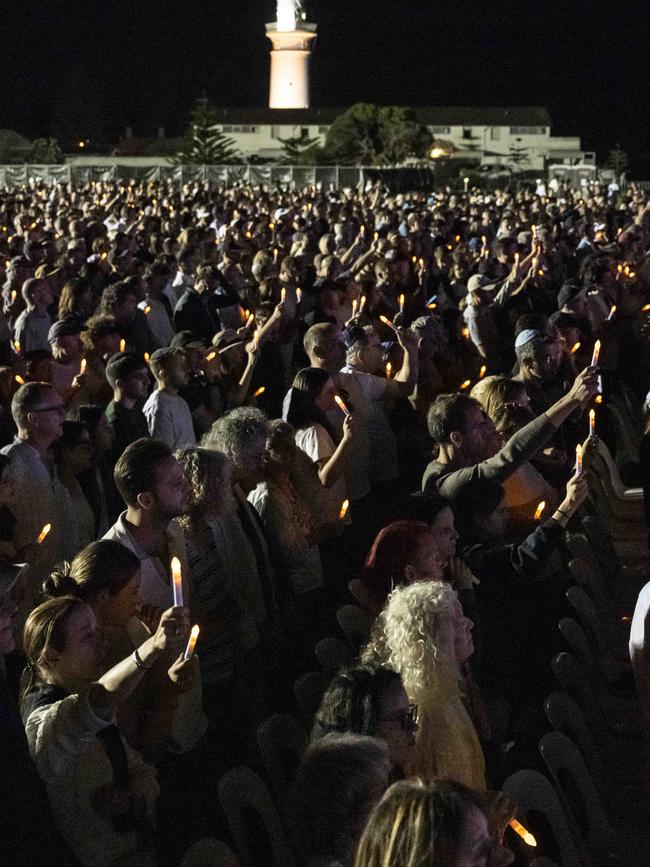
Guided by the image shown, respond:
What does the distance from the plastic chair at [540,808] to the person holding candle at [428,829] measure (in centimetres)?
142

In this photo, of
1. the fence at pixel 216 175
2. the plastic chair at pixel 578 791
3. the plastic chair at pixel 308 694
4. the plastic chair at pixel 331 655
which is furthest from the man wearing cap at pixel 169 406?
the fence at pixel 216 175

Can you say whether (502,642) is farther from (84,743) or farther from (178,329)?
(178,329)

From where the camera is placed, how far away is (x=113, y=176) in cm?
4706

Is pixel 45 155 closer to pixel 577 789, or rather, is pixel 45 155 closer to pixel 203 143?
pixel 203 143

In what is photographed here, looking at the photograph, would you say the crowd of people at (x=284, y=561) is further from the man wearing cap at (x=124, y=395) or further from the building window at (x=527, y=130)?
the building window at (x=527, y=130)

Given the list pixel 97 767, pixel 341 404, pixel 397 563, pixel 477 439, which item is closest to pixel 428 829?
pixel 97 767

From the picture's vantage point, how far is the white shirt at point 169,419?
7.73 meters

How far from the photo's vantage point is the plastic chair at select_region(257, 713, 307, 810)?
15.1 feet

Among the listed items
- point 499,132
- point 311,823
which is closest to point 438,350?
point 311,823

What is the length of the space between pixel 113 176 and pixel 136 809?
145ft

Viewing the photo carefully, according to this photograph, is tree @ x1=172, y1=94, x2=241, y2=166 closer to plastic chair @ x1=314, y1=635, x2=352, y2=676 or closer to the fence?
the fence

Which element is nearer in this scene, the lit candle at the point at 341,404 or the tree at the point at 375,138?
the lit candle at the point at 341,404

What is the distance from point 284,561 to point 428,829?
141 inches

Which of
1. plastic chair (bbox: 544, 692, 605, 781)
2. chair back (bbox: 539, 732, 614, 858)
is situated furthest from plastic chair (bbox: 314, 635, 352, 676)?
chair back (bbox: 539, 732, 614, 858)
